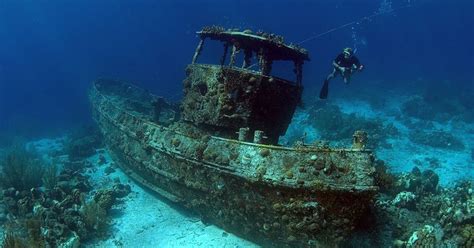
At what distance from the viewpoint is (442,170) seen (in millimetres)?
16281

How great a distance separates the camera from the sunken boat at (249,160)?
21.9 feet

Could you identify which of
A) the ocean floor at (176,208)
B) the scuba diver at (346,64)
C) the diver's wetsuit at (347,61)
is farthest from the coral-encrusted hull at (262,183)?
the diver's wetsuit at (347,61)

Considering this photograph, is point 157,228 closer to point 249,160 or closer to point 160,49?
point 249,160

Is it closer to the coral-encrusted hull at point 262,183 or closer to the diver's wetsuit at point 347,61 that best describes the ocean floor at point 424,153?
the diver's wetsuit at point 347,61

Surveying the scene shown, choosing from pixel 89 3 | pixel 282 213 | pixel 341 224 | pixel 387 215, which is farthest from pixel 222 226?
pixel 89 3

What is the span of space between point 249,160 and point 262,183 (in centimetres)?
60

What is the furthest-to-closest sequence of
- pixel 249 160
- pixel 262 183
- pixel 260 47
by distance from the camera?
1. pixel 260 47
2. pixel 249 160
3. pixel 262 183

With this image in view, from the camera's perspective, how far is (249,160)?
7.55m

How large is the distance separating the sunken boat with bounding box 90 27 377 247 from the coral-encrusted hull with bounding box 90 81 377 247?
0.02m

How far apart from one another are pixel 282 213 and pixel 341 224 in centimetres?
115

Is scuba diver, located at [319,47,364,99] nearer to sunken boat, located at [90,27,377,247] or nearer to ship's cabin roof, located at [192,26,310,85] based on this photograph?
ship's cabin roof, located at [192,26,310,85]

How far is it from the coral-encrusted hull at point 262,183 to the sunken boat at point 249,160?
0.02 meters

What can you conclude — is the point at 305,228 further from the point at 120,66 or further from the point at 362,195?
the point at 120,66

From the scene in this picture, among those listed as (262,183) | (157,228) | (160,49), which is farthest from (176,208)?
(160,49)
